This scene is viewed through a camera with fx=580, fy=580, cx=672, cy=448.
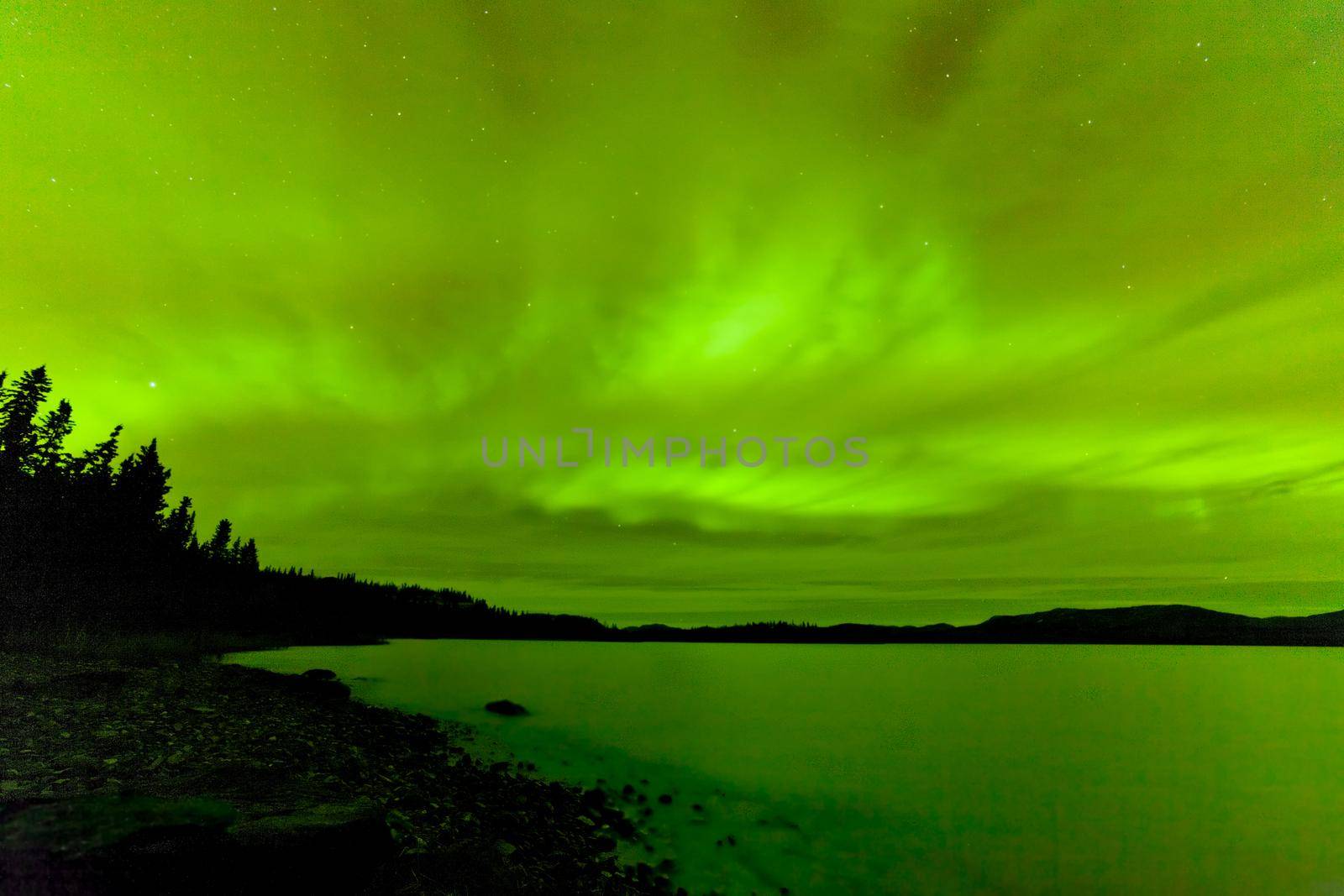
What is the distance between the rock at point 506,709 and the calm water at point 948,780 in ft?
6.81

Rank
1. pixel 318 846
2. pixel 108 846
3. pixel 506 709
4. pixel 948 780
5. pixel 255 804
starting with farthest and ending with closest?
pixel 506 709
pixel 948 780
pixel 255 804
pixel 318 846
pixel 108 846

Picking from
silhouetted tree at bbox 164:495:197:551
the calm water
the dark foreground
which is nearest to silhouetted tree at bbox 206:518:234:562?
silhouetted tree at bbox 164:495:197:551

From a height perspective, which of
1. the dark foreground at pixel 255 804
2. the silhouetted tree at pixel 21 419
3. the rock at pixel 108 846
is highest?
the silhouetted tree at pixel 21 419

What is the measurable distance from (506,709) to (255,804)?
3315 centimetres

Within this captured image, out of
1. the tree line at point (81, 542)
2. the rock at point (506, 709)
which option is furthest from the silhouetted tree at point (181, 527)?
the rock at point (506, 709)

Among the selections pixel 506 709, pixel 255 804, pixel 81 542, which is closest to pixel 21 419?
pixel 81 542

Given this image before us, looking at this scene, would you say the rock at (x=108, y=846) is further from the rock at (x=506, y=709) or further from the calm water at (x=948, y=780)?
the rock at (x=506, y=709)

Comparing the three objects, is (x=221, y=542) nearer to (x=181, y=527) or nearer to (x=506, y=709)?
(x=181, y=527)

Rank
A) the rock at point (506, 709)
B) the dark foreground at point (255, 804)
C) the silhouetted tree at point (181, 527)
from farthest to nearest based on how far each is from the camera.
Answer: the silhouetted tree at point (181, 527) < the rock at point (506, 709) < the dark foreground at point (255, 804)

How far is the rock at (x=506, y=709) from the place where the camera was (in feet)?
128

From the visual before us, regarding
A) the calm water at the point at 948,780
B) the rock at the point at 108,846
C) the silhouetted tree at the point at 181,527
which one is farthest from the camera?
the silhouetted tree at the point at 181,527

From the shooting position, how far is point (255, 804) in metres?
9.02

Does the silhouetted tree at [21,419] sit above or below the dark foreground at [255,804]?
above

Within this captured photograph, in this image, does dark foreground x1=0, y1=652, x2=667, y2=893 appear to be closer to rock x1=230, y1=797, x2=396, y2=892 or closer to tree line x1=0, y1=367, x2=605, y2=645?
rock x1=230, y1=797, x2=396, y2=892
